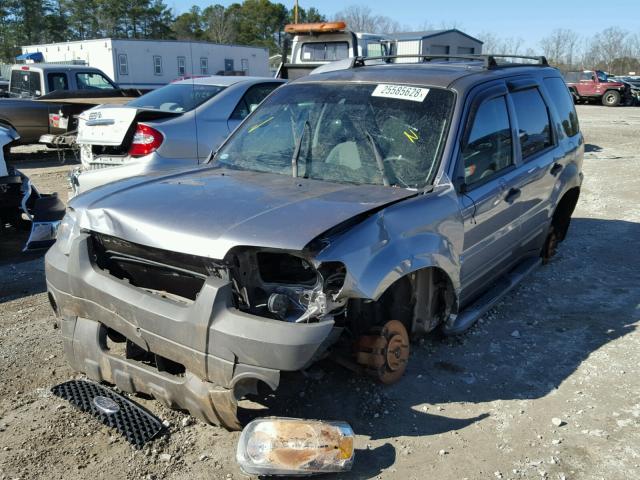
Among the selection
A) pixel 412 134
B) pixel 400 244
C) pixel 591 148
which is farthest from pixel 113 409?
pixel 591 148

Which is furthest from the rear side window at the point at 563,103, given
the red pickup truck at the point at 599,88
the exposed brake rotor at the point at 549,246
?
the red pickup truck at the point at 599,88

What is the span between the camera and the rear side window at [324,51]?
41.5ft

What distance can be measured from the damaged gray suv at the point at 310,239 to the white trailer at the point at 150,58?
22802mm

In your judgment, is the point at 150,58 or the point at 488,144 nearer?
the point at 488,144

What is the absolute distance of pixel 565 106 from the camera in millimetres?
5504

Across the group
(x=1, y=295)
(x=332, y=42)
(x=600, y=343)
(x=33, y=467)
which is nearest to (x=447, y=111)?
(x=600, y=343)

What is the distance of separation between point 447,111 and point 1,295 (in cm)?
400

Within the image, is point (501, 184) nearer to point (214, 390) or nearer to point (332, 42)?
point (214, 390)

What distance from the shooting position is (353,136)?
3785 millimetres

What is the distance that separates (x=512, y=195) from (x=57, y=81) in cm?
1284

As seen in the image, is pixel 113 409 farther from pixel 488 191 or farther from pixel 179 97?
pixel 179 97

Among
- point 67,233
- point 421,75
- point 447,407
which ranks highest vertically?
point 421,75

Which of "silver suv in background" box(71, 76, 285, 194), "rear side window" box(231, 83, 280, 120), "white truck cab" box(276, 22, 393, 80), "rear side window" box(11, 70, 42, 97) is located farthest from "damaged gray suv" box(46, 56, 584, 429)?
"rear side window" box(11, 70, 42, 97)

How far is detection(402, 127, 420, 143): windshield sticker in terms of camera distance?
3654 mm
